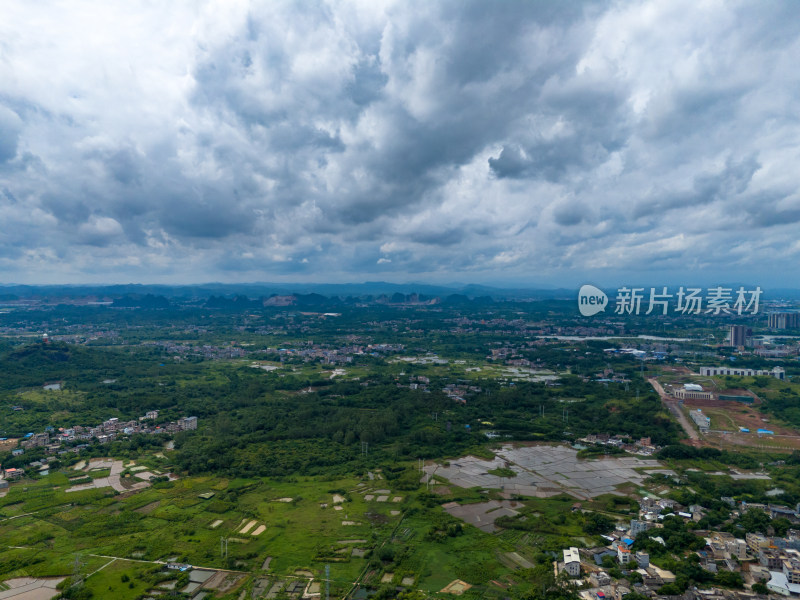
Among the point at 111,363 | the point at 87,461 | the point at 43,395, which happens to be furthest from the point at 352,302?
the point at 87,461

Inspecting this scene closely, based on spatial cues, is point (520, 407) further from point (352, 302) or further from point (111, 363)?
point (352, 302)

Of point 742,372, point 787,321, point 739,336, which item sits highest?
point 787,321

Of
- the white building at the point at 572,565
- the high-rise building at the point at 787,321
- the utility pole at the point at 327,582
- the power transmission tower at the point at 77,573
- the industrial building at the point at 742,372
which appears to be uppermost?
the high-rise building at the point at 787,321

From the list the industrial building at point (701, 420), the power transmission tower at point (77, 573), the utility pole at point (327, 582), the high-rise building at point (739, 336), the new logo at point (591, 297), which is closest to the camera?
the utility pole at point (327, 582)

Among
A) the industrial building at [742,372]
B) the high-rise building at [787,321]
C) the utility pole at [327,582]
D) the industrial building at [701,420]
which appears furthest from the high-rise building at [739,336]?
the utility pole at [327,582]


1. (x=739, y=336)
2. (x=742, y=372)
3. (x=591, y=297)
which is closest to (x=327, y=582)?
(x=591, y=297)

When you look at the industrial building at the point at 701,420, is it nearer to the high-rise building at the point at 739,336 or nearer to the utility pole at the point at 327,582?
the utility pole at the point at 327,582

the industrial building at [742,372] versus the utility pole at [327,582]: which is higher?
the industrial building at [742,372]

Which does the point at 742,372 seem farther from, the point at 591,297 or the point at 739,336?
the point at 739,336
